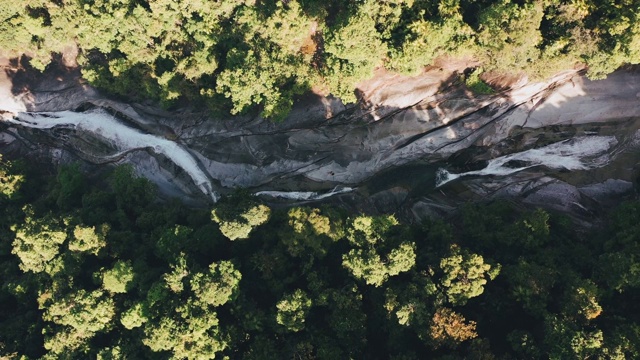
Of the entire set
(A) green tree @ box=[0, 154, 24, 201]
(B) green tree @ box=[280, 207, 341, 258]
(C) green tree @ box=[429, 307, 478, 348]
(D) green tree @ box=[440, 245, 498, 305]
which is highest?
(A) green tree @ box=[0, 154, 24, 201]

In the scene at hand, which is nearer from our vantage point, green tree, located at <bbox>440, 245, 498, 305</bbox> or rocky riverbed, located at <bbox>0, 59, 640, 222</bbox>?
green tree, located at <bbox>440, 245, 498, 305</bbox>

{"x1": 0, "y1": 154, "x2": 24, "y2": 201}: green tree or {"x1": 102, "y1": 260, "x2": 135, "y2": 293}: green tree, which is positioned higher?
{"x1": 0, "y1": 154, "x2": 24, "y2": 201}: green tree

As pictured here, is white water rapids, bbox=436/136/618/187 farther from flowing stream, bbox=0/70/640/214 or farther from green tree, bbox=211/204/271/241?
green tree, bbox=211/204/271/241

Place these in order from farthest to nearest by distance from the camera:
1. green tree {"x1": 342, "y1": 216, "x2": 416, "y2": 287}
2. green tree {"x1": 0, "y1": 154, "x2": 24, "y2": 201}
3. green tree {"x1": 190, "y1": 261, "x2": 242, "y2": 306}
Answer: green tree {"x1": 0, "y1": 154, "x2": 24, "y2": 201}
green tree {"x1": 190, "y1": 261, "x2": 242, "y2": 306}
green tree {"x1": 342, "y1": 216, "x2": 416, "y2": 287}

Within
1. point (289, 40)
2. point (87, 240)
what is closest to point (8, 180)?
point (87, 240)

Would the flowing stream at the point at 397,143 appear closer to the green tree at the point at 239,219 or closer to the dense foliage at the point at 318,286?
the dense foliage at the point at 318,286

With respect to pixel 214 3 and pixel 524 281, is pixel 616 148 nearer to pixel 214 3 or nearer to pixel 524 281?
pixel 524 281

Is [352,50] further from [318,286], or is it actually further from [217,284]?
[217,284]

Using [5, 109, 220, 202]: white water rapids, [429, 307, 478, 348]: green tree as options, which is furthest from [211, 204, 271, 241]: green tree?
[429, 307, 478, 348]: green tree
